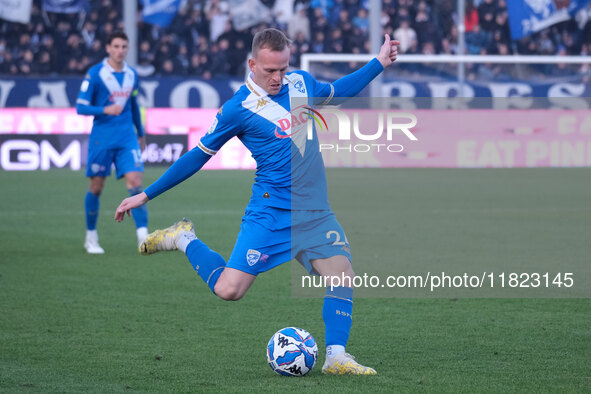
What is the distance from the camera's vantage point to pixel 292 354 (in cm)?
489

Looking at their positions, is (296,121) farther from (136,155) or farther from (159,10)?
(159,10)

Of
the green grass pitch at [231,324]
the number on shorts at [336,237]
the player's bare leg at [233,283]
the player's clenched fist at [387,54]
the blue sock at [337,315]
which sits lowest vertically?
the green grass pitch at [231,324]

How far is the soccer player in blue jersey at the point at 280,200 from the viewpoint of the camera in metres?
4.94

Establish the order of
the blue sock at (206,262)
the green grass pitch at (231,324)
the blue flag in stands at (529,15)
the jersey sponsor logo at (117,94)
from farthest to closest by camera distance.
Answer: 1. the blue flag in stands at (529,15)
2. the jersey sponsor logo at (117,94)
3. the blue sock at (206,262)
4. the green grass pitch at (231,324)

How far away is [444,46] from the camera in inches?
866

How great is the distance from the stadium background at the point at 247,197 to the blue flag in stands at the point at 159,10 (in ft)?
0.19

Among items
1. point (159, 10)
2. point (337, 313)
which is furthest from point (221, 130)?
point (159, 10)

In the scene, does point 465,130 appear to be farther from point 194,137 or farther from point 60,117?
point 60,117

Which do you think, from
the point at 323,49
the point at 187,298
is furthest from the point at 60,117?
the point at 187,298

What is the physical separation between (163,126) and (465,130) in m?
6.18

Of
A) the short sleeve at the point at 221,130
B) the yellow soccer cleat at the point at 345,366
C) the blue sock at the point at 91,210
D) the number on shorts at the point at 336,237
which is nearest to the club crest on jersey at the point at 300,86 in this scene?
the short sleeve at the point at 221,130

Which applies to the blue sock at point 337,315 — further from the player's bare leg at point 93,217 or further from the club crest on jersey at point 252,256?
the player's bare leg at point 93,217

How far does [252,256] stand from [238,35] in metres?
16.9

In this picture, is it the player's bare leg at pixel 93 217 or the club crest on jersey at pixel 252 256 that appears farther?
the player's bare leg at pixel 93 217
